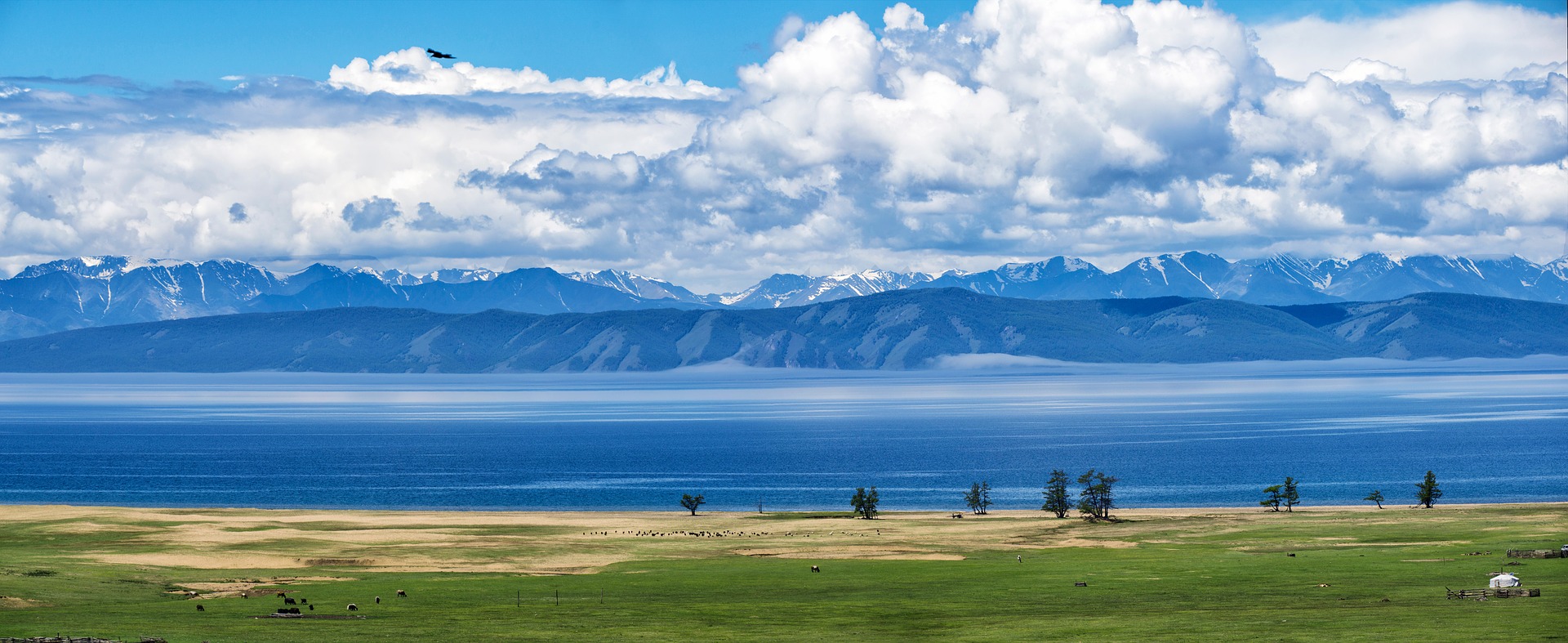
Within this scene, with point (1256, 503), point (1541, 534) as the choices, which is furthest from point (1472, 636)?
point (1256, 503)

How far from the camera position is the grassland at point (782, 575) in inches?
2594

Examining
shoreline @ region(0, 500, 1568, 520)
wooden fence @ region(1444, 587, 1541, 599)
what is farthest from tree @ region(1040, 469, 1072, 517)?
wooden fence @ region(1444, 587, 1541, 599)

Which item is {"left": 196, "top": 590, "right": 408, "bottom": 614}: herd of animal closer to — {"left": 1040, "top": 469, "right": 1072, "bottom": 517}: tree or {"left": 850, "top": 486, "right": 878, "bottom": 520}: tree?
{"left": 850, "top": 486, "right": 878, "bottom": 520}: tree

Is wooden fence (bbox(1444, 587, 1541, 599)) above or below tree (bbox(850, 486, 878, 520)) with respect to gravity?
below

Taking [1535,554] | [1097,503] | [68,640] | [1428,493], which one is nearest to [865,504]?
[1097,503]

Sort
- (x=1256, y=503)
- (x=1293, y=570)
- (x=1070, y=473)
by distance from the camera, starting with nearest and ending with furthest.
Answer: (x=1293, y=570) → (x=1256, y=503) → (x=1070, y=473)

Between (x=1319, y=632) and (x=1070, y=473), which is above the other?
(x=1070, y=473)

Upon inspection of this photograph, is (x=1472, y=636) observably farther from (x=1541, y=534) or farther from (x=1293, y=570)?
(x=1541, y=534)

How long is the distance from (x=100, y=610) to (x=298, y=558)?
28.0 metres

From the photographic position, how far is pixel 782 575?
Result: 3593 inches

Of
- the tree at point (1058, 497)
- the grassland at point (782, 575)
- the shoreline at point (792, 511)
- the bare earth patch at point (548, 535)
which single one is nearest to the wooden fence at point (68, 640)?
the grassland at point (782, 575)

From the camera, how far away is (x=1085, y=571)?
90750mm

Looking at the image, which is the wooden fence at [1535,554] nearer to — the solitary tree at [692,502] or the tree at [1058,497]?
the tree at [1058,497]

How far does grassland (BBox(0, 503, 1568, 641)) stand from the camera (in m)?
65.9
